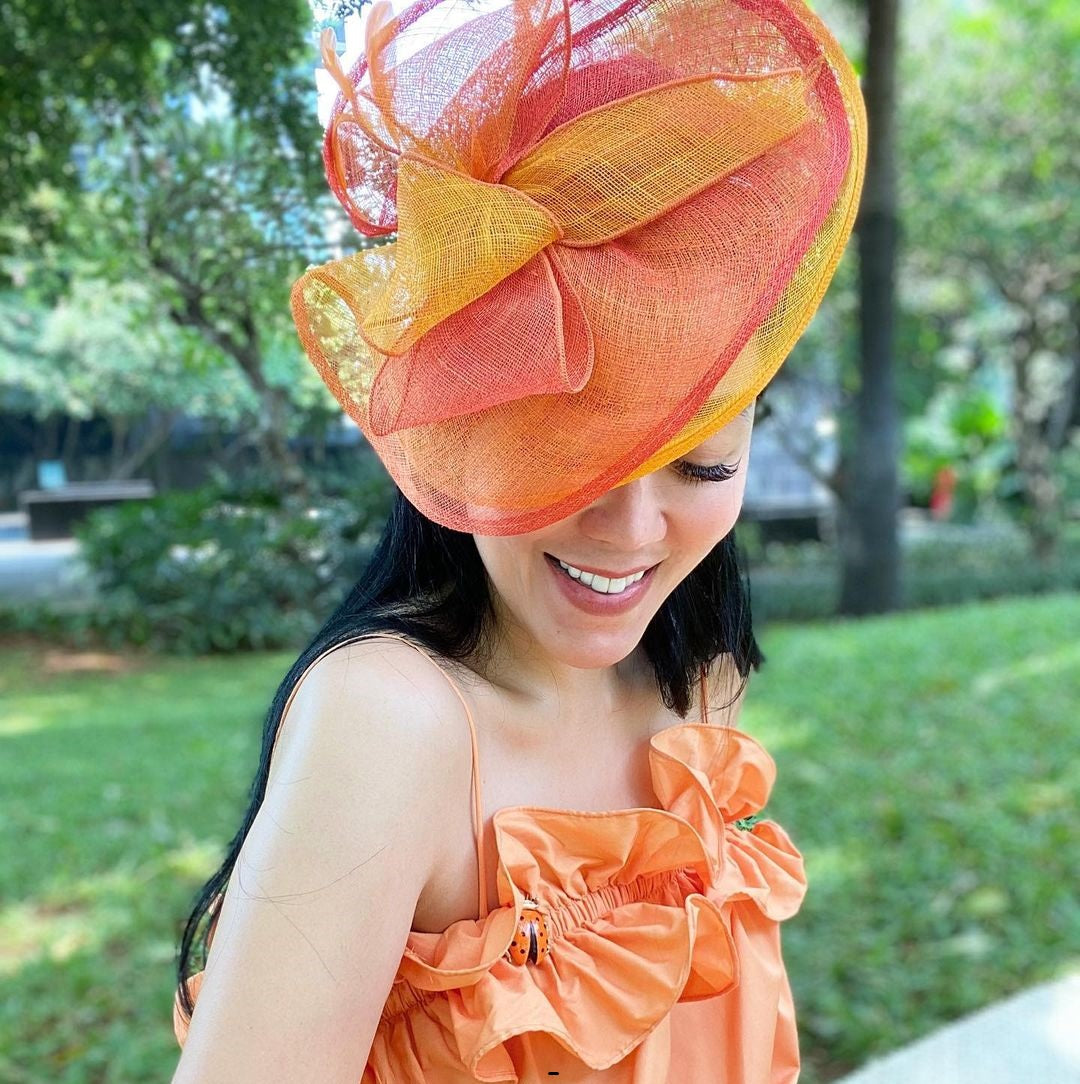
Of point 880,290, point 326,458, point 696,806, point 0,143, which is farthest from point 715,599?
point 880,290

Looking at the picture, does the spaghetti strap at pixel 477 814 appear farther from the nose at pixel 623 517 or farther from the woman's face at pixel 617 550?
the nose at pixel 623 517

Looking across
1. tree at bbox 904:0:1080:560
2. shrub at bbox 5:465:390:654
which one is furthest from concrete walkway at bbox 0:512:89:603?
tree at bbox 904:0:1080:560

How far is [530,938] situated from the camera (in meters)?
1.15

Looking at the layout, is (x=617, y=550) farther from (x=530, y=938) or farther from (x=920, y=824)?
(x=920, y=824)

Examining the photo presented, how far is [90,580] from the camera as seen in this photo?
6.38m

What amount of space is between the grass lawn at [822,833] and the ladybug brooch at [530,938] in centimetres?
206

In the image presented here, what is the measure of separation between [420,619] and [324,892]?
12.8 inches

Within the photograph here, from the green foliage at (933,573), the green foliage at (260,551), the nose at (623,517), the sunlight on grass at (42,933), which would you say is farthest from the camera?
the green foliage at (933,573)

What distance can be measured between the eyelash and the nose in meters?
0.04

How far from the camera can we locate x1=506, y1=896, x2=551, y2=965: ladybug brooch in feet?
3.76

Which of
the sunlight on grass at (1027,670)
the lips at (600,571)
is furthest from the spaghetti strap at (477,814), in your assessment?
the sunlight on grass at (1027,670)

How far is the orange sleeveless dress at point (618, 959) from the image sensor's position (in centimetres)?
112

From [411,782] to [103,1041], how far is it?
94.0 inches

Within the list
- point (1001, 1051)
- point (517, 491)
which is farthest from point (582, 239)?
point (1001, 1051)
